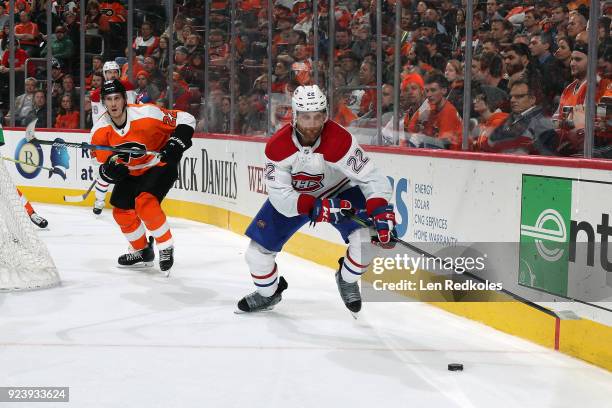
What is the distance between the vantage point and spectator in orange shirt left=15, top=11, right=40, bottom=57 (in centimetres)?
1177

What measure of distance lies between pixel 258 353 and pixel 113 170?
2.31m

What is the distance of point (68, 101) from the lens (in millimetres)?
11414

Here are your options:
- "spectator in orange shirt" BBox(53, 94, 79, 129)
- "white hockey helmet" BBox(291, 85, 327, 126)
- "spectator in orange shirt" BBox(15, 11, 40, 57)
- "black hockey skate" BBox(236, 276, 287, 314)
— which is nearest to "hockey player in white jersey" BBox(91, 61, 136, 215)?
"black hockey skate" BBox(236, 276, 287, 314)

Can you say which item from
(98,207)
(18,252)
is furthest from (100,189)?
(18,252)

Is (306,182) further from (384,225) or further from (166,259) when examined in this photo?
(166,259)

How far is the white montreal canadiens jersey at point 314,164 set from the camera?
4410mm

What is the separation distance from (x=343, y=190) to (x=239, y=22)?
15.0ft

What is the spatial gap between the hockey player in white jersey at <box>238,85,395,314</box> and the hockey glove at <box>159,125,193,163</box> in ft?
4.56

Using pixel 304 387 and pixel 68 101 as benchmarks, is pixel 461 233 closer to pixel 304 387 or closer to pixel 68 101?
pixel 304 387

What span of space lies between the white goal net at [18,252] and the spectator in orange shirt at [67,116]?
19.2 feet

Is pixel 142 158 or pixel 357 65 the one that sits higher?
pixel 357 65

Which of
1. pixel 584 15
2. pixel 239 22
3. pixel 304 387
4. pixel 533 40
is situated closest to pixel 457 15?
pixel 533 40

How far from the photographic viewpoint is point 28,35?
38.7 feet

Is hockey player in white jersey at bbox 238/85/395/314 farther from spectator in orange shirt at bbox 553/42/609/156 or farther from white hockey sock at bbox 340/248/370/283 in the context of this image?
spectator in orange shirt at bbox 553/42/609/156
